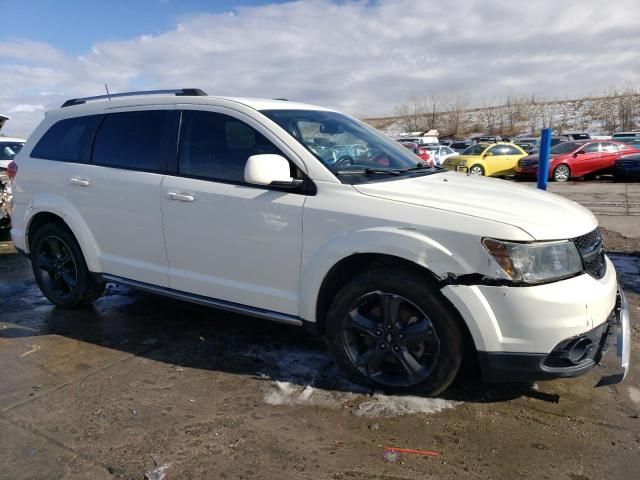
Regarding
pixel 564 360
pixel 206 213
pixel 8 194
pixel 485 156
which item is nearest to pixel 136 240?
pixel 206 213

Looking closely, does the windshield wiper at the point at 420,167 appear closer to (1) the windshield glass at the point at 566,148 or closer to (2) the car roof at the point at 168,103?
(2) the car roof at the point at 168,103

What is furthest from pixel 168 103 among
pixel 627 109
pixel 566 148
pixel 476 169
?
pixel 627 109

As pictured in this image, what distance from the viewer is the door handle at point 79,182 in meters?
4.37

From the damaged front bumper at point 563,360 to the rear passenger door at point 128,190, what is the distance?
7.99ft

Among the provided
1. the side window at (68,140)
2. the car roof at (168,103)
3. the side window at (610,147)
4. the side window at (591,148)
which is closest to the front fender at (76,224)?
the side window at (68,140)

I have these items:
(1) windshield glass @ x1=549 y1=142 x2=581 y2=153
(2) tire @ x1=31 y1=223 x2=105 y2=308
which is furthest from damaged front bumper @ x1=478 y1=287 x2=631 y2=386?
(1) windshield glass @ x1=549 y1=142 x2=581 y2=153

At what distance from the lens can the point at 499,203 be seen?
3.08 m

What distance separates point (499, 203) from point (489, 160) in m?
19.0

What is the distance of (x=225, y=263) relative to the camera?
12.0 feet

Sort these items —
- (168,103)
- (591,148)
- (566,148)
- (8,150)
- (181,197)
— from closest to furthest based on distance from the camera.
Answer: (181,197) < (168,103) < (8,150) < (591,148) < (566,148)

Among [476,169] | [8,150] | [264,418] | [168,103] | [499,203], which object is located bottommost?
[264,418]

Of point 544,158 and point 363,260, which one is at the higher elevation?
point 544,158

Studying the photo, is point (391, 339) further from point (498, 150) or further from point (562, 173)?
point (498, 150)

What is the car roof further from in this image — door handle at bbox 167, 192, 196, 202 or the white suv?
door handle at bbox 167, 192, 196, 202
